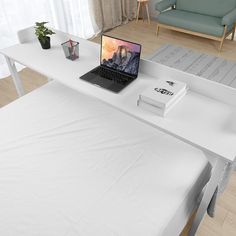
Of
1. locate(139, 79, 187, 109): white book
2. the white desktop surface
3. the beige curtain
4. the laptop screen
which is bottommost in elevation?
the beige curtain

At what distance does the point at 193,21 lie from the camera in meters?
3.80

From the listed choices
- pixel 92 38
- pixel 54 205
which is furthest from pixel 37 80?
pixel 54 205

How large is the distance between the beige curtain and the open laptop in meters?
2.73

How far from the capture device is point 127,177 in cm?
147

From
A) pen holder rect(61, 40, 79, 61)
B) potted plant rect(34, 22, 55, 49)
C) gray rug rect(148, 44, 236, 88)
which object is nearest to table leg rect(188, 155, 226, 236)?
pen holder rect(61, 40, 79, 61)

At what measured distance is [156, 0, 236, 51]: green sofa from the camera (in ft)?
11.9

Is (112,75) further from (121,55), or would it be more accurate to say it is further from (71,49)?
(71,49)

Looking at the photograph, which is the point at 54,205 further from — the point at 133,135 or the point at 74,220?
the point at 133,135

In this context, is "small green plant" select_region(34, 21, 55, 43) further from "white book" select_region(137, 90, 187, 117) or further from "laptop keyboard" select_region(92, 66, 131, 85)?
"white book" select_region(137, 90, 187, 117)

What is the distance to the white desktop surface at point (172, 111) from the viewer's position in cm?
125

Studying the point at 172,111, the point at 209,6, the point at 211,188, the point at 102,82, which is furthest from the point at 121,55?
the point at 209,6

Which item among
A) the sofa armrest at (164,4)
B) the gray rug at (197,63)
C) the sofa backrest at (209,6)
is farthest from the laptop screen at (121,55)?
the sofa backrest at (209,6)

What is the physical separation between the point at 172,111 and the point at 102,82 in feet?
1.73

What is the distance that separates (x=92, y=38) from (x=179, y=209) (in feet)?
12.0
